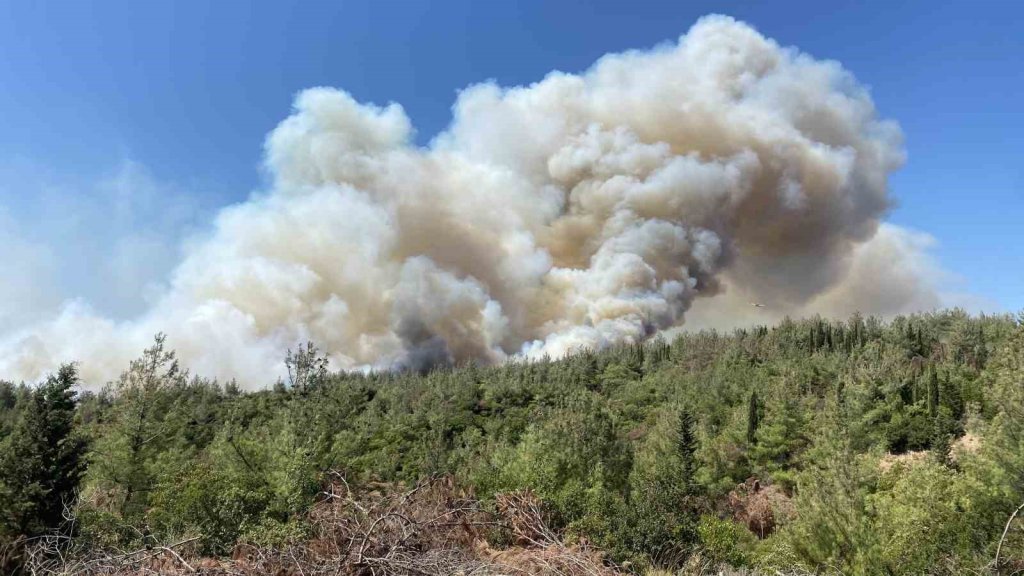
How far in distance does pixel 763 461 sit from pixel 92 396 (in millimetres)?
123711

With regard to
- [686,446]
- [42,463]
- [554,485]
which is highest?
[686,446]

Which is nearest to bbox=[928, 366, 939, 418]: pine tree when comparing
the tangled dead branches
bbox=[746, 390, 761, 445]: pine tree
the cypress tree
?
bbox=[746, 390, 761, 445]: pine tree

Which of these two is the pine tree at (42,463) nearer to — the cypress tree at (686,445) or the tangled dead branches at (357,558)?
the tangled dead branches at (357,558)

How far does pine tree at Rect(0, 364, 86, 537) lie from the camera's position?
26.4 meters

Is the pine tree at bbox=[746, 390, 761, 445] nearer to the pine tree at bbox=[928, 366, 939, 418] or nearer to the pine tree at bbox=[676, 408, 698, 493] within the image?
the pine tree at bbox=[676, 408, 698, 493]

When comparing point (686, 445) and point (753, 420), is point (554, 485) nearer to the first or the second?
point (686, 445)

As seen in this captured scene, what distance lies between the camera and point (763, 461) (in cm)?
4819

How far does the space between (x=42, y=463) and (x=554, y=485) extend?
25247mm

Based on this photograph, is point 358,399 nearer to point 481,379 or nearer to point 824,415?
point 481,379

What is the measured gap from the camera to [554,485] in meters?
29.1

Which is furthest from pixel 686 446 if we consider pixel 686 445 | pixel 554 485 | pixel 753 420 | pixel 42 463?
pixel 42 463

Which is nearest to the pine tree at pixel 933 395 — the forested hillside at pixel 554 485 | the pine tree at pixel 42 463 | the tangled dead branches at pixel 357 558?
the forested hillside at pixel 554 485

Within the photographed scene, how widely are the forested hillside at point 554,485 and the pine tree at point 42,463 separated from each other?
0.10 meters

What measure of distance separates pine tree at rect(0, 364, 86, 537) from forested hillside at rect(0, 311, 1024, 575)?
4.0 inches
